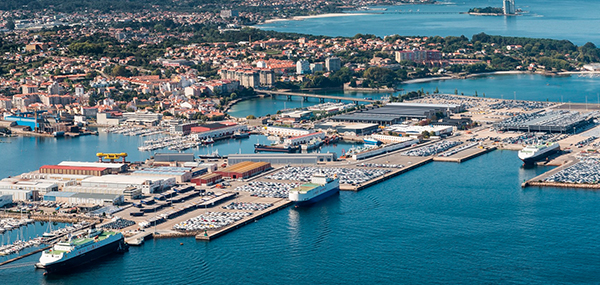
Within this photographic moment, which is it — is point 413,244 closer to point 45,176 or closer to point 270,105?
point 45,176

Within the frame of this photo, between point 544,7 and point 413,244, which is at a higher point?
point 544,7

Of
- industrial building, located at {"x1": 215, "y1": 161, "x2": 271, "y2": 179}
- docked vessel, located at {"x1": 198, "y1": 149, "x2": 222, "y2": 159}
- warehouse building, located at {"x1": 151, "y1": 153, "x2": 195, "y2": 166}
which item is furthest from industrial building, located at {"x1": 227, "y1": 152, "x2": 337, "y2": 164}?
warehouse building, located at {"x1": 151, "y1": 153, "x2": 195, "y2": 166}

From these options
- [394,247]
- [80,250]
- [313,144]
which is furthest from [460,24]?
[80,250]

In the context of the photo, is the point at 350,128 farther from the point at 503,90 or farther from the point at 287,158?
the point at 503,90

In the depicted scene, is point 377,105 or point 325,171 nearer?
point 325,171

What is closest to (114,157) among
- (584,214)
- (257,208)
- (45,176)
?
(45,176)

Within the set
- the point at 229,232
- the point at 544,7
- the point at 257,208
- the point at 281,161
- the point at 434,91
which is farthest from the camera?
the point at 544,7
